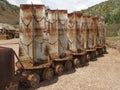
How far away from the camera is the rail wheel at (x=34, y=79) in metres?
12.4

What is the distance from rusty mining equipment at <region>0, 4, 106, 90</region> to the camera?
11.0 m

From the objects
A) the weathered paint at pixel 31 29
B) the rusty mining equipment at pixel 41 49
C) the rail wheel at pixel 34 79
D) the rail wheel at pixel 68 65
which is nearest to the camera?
the rusty mining equipment at pixel 41 49

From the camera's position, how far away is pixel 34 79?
41.4 feet

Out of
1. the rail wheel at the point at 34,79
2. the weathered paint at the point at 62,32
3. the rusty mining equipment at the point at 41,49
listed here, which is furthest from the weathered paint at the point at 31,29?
the weathered paint at the point at 62,32

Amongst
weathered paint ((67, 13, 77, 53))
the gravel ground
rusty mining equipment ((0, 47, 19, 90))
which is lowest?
the gravel ground

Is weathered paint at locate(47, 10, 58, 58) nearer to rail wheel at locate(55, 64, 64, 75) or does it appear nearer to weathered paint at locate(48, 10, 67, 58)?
weathered paint at locate(48, 10, 67, 58)

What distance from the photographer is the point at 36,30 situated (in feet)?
45.6

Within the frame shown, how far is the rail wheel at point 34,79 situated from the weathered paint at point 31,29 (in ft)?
4.06

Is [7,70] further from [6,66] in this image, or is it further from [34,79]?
[34,79]

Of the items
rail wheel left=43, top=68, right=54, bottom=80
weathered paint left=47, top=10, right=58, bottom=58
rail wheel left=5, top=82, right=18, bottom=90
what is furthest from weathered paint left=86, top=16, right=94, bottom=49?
rail wheel left=5, top=82, right=18, bottom=90

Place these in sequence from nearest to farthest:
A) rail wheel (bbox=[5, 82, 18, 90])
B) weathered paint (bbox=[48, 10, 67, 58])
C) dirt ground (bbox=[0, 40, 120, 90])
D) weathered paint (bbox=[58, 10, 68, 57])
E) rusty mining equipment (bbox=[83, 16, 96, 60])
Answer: rail wheel (bbox=[5, 82, 18, 90]) → dirt ground (bbox=[0, 40, 120, 90]) → weathered paint (bbox=[48, 10, 67, 58]) → weathered paint (bbox=[58, 10, 68, 57]) → rusty mining equipment (bbox=[83, 16, 96, 60])

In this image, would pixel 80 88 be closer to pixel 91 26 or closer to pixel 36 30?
pixel 36 30

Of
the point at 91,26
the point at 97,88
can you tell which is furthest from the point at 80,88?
the point at 91,26

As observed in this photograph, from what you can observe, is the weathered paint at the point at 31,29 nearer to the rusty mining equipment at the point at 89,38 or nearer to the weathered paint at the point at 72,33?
the weathered paint at the point at 72,33
